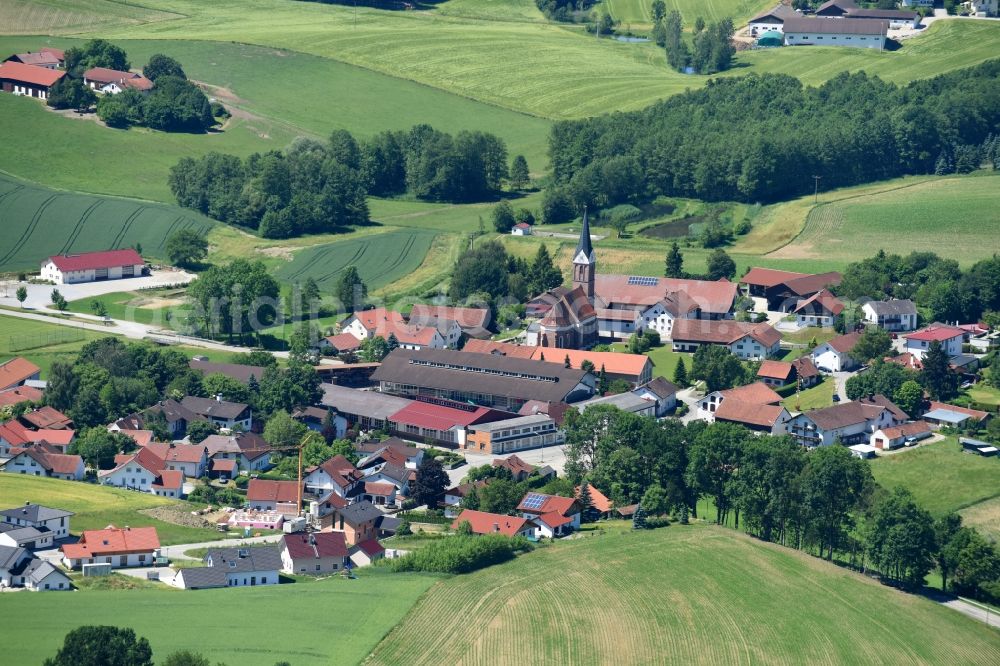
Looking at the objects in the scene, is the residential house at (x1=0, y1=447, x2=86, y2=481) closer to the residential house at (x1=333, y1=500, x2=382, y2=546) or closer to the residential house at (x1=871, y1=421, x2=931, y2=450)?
the residential house at (x1=333, y1=500, x2=382, y2=546)

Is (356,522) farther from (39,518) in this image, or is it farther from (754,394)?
(754,394)

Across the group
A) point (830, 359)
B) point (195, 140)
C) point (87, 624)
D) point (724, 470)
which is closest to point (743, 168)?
point (830, 359)

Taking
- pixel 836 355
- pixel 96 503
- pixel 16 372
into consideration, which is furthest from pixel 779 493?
pixel 16 372

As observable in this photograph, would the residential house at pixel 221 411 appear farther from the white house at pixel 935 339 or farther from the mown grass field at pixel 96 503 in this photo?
the white house at pixel 935 339

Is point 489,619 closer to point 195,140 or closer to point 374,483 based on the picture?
point 374,483

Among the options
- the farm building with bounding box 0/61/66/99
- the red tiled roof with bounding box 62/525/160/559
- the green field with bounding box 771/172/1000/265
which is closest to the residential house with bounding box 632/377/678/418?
the green field with bounding box 771/172/1000/265

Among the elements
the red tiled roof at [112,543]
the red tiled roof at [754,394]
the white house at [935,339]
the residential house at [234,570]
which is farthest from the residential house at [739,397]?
the red tiled roof at [112,543]
